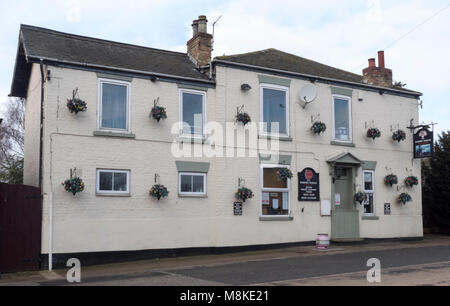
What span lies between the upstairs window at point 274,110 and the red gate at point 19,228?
26.2 ft

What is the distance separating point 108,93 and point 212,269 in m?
6.28

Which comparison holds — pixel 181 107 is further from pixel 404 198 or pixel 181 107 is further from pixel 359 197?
pixel 404 198

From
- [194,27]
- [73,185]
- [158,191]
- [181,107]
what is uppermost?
[194,27]

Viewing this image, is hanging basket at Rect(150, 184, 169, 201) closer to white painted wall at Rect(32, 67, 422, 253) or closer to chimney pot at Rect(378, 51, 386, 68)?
white painted wall at Rect(32, 67, 422, 253)

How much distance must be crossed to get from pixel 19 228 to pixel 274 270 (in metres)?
6.89

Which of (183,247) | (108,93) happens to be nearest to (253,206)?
(183,247)

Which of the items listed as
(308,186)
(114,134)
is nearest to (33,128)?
(114,134)

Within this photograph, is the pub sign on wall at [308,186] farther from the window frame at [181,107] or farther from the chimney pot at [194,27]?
the chimney pot at [194,27]

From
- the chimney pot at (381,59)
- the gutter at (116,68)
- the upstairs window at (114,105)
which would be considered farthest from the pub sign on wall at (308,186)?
the upstairs window at (114,105)

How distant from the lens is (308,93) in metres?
17.9

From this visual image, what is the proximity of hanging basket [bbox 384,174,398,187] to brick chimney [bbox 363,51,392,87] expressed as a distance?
3930mm

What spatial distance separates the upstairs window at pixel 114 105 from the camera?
15062 mm

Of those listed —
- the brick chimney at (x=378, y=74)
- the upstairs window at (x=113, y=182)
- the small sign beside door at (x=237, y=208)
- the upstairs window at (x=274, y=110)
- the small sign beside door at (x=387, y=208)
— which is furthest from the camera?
the brick chimney at (x=378, y=74)

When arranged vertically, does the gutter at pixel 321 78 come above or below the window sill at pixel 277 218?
above
